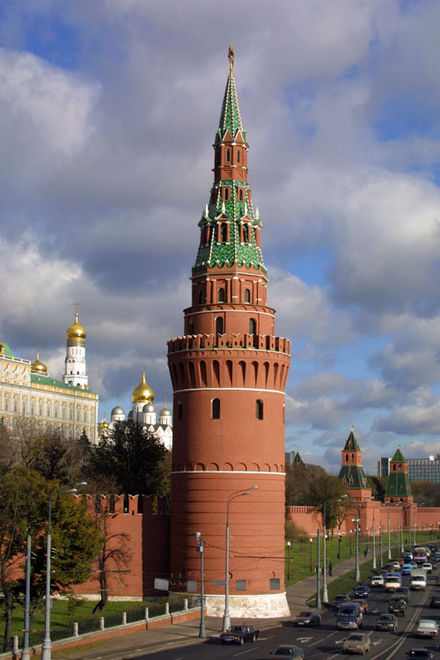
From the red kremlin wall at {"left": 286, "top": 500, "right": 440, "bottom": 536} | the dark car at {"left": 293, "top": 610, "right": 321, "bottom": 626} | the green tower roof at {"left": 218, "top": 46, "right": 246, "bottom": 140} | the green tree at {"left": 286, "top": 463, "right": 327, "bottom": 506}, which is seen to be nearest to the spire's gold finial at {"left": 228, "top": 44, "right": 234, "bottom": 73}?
the green tower roof at {"left": 218, "top": 46, "right": 246, "bottom": 140}

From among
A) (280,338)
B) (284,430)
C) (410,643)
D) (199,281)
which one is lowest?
(410,643)

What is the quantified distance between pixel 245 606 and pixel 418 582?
1125 inches

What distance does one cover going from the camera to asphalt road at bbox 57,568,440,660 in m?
42.8

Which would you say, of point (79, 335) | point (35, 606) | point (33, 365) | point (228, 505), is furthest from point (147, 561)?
point (79, 335)

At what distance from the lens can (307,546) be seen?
385ft

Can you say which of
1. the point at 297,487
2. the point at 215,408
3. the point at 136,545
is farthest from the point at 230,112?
the point at 297,487

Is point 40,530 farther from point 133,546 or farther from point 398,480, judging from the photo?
point 398,480

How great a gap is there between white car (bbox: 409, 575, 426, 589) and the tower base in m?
25.8

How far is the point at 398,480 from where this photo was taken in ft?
566

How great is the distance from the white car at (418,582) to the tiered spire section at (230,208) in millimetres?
34264

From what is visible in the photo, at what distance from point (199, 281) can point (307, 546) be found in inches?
2475

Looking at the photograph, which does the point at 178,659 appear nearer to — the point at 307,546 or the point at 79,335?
the point at 307,546

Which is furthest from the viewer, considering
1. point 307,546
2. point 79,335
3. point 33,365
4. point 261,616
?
point 79,335

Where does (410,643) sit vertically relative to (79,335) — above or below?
below
